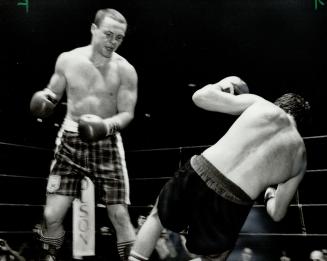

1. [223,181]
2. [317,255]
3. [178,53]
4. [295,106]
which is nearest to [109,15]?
[178,53]

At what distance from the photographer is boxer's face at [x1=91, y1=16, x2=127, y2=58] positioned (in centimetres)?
322

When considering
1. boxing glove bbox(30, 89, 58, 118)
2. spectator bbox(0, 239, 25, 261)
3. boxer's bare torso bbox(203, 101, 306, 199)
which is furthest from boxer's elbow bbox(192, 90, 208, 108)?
spectator bbox(0, 239, 25, 261)

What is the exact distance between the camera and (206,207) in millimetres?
2383

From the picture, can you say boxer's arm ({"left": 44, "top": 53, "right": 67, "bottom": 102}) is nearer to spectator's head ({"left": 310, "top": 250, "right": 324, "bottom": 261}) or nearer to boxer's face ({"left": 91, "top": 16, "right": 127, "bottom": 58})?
boxer's face ({"left": 91, "top": 16, "right": 127, "bottom": 58})

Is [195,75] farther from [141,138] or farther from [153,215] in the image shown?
[153,215]

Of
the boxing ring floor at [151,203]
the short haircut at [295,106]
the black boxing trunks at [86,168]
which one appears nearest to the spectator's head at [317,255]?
the boxing ring floor at [151,203]

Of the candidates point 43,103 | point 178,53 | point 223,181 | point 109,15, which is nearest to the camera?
point 223,181

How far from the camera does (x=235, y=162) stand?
239 centimetres

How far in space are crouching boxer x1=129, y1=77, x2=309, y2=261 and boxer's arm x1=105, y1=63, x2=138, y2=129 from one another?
738 mm

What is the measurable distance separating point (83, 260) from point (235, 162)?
71.2 inches

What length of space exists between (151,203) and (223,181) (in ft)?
6.09

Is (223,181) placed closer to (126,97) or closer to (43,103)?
(126,97)

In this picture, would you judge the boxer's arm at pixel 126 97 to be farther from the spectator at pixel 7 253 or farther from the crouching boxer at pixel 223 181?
the spectator at pixel 7 253

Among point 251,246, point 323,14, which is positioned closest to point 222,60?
point 323,14
